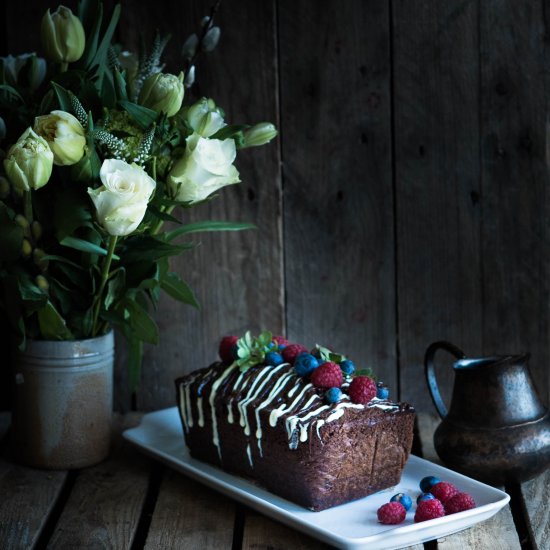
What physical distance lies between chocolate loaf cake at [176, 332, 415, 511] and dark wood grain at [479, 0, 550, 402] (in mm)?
442

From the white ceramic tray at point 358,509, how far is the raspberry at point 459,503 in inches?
0.6

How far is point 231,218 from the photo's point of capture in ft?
5.68

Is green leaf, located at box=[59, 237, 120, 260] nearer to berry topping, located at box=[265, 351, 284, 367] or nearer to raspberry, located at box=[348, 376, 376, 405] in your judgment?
berry topping, located at box=[265, 351, 284, 367]

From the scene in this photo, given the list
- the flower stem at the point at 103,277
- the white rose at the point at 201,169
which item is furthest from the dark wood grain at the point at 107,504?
the white rose at the point at 201,169

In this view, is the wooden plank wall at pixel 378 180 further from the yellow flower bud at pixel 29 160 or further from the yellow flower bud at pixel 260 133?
the yellow flower bud at pixel 29 160

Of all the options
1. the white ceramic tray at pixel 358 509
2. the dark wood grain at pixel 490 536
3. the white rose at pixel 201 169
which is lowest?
the dark wood grain at pixel 490 536

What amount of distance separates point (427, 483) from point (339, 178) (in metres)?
0.62

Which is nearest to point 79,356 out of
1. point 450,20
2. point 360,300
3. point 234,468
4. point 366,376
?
point 234,468

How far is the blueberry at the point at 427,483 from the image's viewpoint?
1318mm

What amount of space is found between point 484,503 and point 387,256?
57 cm

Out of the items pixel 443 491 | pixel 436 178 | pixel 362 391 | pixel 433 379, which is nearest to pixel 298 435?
pixel 362 391

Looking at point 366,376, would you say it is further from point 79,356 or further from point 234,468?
point 79,356

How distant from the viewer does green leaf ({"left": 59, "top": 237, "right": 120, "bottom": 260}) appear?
133 cm

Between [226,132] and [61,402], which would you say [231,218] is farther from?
[61,402]
